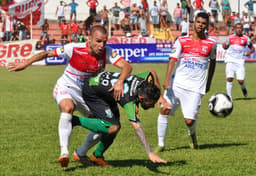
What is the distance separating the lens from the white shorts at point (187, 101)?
31.4 ft

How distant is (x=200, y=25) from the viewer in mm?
9391

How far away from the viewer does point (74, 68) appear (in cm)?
809

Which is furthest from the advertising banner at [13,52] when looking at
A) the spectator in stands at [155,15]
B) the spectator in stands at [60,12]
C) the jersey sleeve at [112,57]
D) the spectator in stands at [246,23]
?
the jersey sleeve at [112,57]

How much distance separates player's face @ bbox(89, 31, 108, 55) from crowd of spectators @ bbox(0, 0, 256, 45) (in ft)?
92.5

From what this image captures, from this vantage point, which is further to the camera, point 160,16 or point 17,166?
point 160,16

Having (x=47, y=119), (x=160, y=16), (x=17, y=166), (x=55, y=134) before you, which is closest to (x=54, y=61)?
(x=160, y=16)

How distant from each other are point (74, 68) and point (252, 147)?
3.73 metres

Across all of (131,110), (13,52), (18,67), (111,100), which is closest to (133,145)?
(111,100)

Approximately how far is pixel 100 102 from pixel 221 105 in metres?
2.24

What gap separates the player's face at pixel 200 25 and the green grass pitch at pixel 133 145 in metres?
1.99

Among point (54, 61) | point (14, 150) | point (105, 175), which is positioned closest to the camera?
point (105, 175)

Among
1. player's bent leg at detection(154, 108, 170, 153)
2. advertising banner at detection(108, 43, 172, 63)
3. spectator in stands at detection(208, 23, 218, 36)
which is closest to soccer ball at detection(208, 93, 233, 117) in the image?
player's bent leg at detection(154, 108, 170, 153)

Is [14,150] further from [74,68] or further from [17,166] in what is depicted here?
[74,68]

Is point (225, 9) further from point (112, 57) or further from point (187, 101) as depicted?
point (112, 57)
